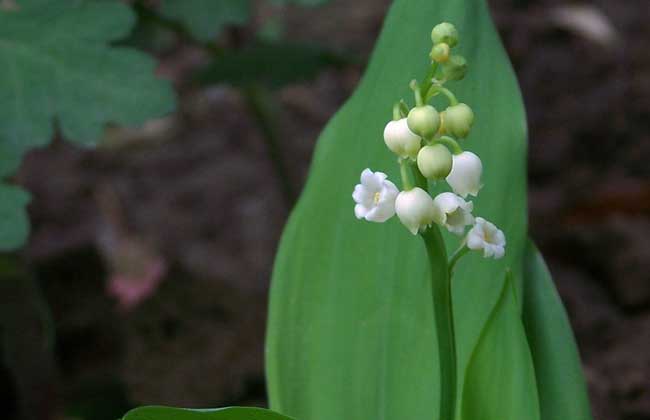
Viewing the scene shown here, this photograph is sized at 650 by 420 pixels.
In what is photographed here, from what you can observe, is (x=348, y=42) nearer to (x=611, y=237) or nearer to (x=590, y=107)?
(x=590, y=107)

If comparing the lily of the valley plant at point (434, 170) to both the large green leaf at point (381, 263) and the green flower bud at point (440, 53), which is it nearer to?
the green flower bud at point (440, 53)

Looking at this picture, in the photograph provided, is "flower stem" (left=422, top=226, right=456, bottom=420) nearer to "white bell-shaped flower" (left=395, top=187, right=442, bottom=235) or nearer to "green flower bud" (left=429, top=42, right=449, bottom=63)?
"white bell-shaped flower" (left=395, top=187, right=442, bottom=235)

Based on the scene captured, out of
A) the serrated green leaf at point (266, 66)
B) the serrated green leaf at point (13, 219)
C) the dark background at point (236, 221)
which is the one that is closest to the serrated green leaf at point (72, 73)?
the serrated green leaf at point (13, 219)

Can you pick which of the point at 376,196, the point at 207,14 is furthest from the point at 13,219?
the point at 376,196

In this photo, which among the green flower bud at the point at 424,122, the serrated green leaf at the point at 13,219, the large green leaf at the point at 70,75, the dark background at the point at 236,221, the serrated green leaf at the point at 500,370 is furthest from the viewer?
the dark background at the point at 236,221

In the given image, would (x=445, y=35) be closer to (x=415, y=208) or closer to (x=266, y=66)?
(x=415, y=208)

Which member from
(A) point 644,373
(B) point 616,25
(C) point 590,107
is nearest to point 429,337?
(A) point 644,373
